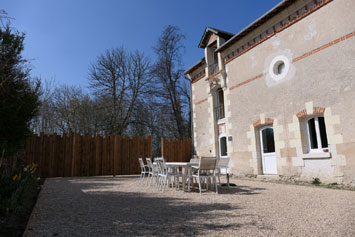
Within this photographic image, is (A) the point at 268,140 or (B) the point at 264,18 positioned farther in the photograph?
(A) the point at 268,140

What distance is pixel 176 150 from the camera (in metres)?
12.7

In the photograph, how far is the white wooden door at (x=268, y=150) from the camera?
8148 mm

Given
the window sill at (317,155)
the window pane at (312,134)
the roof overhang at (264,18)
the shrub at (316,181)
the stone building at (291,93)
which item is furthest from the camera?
the roof overhang at (264,18)

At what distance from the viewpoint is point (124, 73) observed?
17.0m

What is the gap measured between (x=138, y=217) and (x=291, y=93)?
20.5ft

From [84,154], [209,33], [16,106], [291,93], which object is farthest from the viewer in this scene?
[209,33]

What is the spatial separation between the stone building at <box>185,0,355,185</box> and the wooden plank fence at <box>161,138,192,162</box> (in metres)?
2.33

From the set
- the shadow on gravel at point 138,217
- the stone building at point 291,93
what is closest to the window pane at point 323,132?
the stone building at point 291,93

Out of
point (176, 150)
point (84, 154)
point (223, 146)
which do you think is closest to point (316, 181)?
point (223, 146)

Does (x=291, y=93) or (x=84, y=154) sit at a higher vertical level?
(x=291, y=93)

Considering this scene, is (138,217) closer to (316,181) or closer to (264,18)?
(316,181)

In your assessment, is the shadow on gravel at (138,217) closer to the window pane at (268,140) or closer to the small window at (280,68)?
the window pane at (268,140)

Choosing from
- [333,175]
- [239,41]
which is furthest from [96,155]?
[333,175]

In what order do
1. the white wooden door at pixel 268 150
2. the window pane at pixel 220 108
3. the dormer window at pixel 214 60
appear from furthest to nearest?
the dormer window at pixel 214 60 < the window pane at pixel 220 108 < the white wooden door at pixel 268 150
